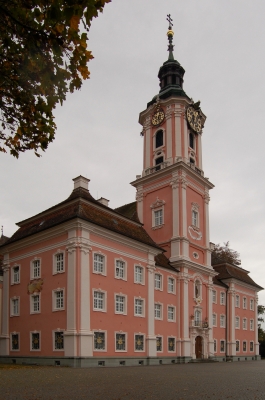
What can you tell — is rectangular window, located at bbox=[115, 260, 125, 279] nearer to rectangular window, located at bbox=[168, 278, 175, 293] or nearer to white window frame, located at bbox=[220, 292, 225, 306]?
rectangular window, located at bbox=[168, 278, 175, 293]

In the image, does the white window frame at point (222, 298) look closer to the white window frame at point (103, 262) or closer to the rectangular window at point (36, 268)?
the white window frame at point (103, 262)

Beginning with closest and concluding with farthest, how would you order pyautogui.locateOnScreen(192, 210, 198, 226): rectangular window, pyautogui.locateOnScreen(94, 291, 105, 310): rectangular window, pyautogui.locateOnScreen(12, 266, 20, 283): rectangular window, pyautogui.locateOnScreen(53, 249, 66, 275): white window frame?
pyautogui.locateOnScreen(94, 291, 105, 310): rectangular window, pyautogui.locateOnScreen(53, 249, 66, 275): white window frame, pyautogui.locateOnScreen(12, 266, 20, 283): rectangular window, pyautogui.locateOnScreen(192, 210, 198, 226): rectangular window

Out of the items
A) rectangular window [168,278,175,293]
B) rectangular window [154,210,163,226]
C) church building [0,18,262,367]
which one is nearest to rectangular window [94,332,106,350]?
church building [0,18,262,367]

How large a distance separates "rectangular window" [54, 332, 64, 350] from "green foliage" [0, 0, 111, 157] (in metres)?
21.8

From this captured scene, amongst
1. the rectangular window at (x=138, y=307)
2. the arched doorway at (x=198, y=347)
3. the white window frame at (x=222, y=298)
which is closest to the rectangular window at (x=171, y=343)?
the arched doorway at (x=198, y=347)

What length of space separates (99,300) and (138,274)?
16.2 feet

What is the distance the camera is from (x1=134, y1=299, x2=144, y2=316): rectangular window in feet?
106

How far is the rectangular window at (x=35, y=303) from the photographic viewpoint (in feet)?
99.9

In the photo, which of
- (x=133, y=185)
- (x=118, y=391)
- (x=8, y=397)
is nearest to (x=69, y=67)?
(x=8, y=397)

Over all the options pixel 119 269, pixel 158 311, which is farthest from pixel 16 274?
pixel 158 311

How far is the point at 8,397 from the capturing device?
1054cm

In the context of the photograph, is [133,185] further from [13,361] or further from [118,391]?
[118,391]

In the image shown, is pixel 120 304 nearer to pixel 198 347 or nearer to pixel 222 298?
pixel 198 347

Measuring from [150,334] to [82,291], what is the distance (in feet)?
26.2
